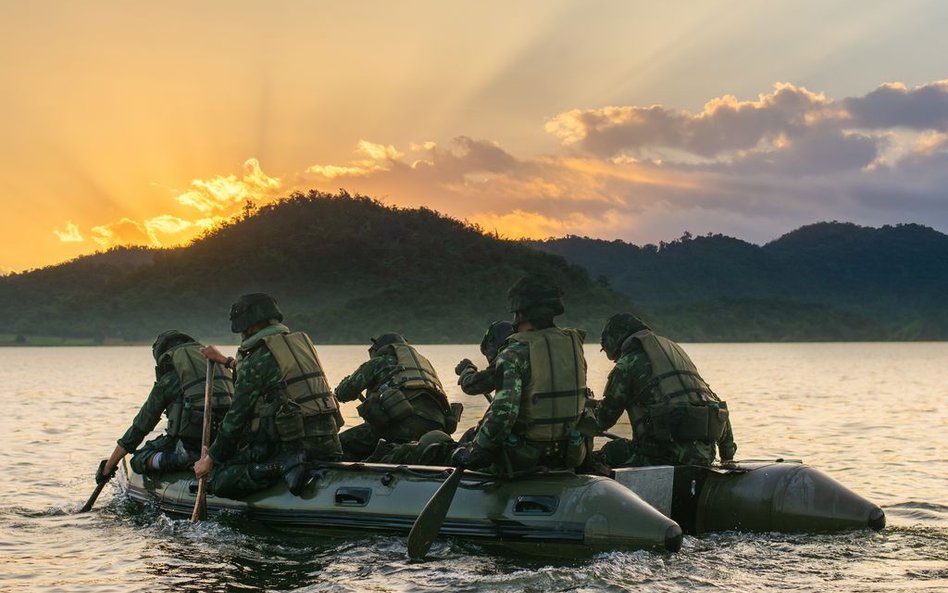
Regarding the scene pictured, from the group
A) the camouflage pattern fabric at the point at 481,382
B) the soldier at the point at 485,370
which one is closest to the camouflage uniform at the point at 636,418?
the soldier at the point at 485,370

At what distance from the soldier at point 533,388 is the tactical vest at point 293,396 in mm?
2020

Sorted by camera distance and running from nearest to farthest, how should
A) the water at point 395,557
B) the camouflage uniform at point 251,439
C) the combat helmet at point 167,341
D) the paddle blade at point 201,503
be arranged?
1. the water at point 395,557
2. the camouflage uniform at point 251,439
3. the paddle blade at point 201,503
4. the combat helmet at point 167,341

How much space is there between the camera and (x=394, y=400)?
45.8ft

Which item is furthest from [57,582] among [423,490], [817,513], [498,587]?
[817,513]

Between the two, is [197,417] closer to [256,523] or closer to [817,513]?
[256,523]

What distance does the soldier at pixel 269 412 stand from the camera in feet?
38.3

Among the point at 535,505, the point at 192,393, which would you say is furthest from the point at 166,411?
the point at 535,505

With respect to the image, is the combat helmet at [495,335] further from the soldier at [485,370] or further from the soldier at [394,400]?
the soldier at [394,400]

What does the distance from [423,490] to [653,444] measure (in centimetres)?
283

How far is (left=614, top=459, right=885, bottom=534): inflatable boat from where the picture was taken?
38.2 feet

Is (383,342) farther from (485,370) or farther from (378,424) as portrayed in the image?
(485,370)

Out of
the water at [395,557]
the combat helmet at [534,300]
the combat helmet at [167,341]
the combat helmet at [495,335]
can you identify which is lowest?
the water at [395,557]

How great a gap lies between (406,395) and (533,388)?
3997 mm

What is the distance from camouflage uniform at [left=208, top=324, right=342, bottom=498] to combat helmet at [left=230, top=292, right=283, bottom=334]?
147 millimetres
